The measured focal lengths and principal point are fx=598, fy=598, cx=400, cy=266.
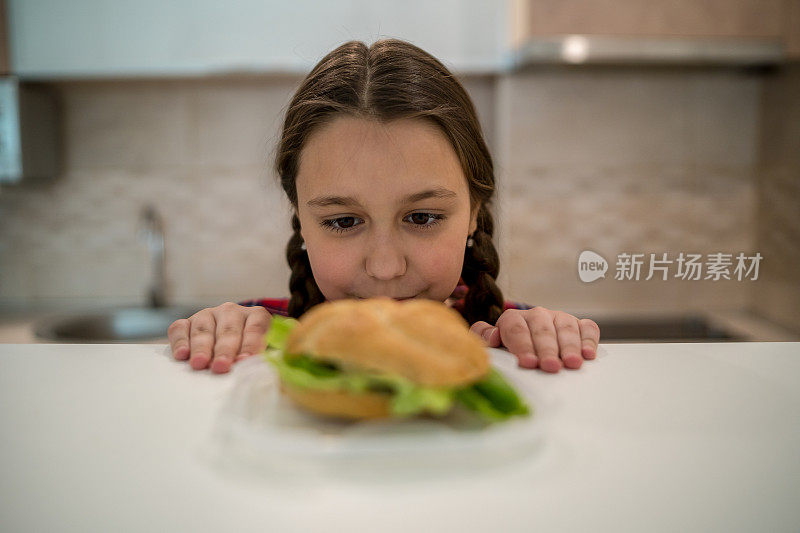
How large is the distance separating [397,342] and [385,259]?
372 mm

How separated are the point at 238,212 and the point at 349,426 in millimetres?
1659

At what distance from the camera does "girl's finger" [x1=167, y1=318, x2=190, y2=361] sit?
52 cm

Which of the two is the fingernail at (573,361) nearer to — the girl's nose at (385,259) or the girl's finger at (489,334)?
the girl's finger at (489,334)

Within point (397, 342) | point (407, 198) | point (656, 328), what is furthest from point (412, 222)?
point (656, 328)

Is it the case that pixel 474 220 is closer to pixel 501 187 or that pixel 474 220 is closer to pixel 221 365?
pixel 221 365

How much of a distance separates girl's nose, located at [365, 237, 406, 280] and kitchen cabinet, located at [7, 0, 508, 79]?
105cm

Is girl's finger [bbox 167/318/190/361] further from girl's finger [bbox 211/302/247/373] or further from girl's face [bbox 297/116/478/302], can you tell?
girl's face [bbox 297/116/478/302]

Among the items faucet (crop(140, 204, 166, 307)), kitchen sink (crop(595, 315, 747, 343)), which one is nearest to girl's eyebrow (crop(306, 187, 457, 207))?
kitchen sink (crop(595, 315, 747, 343))

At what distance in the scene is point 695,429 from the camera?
14.2 inches

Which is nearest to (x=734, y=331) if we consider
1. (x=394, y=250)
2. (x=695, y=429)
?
(x=394, y=250)

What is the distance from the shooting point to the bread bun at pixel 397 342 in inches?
13.2

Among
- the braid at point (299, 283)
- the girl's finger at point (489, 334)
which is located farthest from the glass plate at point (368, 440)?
the braid at point (299, 283)

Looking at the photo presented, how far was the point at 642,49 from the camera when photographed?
1481 mm

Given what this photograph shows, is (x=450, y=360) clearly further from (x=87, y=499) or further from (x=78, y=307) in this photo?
(x=78, y=307)
